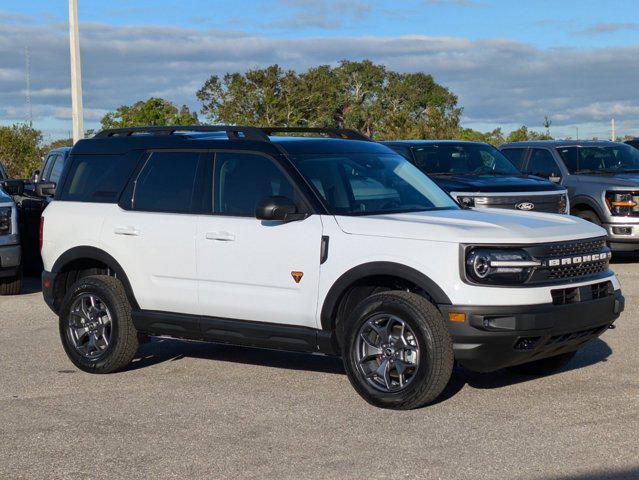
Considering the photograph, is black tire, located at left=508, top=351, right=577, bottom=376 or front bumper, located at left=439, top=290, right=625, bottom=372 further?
black tire, located at left=508, top=351, right=577, bottom=376

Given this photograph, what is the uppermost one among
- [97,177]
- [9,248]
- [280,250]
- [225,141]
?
[225,141]

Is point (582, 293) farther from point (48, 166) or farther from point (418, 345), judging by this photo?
point (48, 166)

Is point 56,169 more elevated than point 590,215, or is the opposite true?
point 56,169

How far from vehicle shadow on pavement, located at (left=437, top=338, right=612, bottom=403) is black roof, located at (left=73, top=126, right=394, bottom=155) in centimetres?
183

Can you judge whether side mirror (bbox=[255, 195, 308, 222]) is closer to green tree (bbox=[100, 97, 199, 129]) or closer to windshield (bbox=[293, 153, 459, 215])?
windshield (bbox=[293, 153, 459, 215])

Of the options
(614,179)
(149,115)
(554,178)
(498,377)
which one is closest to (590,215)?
(614,179)

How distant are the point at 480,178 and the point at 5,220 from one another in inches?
252

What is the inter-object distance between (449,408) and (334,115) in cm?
6031

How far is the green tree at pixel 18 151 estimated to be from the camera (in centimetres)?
4319

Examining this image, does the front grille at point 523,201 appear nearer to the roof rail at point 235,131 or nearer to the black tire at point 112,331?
the roof rail at point 235,131

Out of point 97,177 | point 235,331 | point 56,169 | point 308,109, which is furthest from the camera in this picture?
point 308,109

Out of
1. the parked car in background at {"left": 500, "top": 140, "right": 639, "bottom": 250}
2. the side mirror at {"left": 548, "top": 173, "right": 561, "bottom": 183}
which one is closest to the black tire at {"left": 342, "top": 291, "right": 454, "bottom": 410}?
the parked car in background at {"left": 500, "top": 140, "right": 639, "bottom": 250}

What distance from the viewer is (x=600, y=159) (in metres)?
17.7

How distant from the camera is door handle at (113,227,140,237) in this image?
8.48 meters
